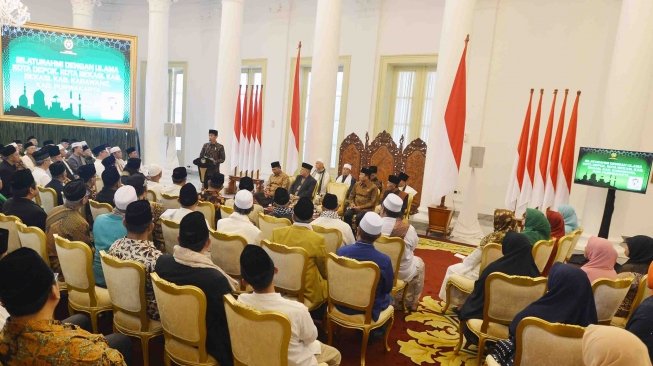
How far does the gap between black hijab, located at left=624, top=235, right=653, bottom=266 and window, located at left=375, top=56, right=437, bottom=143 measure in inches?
245

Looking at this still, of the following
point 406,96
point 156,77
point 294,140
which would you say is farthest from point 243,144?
point 406,96

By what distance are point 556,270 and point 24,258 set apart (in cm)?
250

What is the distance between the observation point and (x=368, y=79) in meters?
10.2

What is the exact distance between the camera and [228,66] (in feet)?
31.9

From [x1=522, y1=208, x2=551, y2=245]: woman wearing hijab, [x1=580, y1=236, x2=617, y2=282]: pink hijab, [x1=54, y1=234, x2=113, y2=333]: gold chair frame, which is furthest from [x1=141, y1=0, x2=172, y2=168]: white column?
[x1=580, y1=236, x2=617, y2=282]: pink hijab

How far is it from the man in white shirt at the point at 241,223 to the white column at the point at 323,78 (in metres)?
4.86

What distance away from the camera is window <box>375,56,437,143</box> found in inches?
382

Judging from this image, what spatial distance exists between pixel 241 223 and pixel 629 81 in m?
5.70

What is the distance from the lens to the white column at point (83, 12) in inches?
484

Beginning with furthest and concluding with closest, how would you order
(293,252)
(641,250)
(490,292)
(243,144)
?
(243,144) → (641,250) → (293,252) → (490,292)

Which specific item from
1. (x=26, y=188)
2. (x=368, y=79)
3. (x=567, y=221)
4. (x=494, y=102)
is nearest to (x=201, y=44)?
(x=368, y=79)

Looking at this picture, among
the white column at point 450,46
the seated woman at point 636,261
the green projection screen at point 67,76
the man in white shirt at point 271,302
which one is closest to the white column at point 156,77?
the green projection screen at point 67,76

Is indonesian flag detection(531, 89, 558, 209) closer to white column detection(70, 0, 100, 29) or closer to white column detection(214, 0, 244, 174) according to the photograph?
white column detection(214, 0, 244, 174)

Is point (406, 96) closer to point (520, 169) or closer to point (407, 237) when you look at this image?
point (520, 169)
